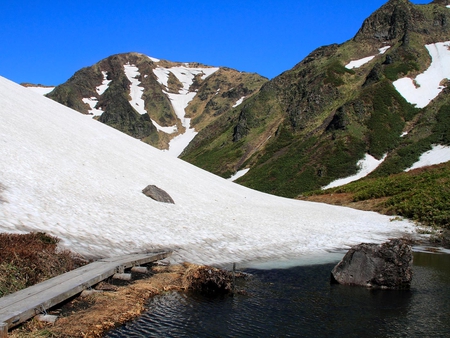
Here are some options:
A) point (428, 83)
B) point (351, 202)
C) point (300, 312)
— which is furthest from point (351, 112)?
point (300, 312)

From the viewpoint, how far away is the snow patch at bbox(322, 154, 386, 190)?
84.8 metres

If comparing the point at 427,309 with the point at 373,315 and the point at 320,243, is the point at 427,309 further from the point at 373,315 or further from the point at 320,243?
the point at 320,243

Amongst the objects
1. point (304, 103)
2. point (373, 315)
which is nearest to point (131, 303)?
point (373, 315)

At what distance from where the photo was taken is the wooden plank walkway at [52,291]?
7.42 metres

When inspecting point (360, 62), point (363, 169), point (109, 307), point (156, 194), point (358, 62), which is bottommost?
point (109, 307)

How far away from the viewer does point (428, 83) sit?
113000mm

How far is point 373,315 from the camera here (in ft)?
35.4

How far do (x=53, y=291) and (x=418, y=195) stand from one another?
137 ft

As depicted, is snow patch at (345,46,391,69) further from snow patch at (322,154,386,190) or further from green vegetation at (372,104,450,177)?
snow patch at (322,154,386,190)

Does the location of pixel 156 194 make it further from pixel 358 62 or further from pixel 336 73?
pixel 358 62

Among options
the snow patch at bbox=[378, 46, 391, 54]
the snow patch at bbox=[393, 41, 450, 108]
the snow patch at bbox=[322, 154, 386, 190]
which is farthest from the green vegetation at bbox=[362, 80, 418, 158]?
the snow patch at bbox=[378, 46, 391, 54]

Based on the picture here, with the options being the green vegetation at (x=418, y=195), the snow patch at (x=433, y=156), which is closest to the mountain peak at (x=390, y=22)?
the snow patch at (x=433, y=156)

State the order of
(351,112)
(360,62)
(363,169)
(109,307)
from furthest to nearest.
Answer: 1. (360,62)
2. (351,112)
3. (363,169)
4. (109,307)

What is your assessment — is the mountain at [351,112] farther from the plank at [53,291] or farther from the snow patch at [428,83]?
the plank at [53,291]
